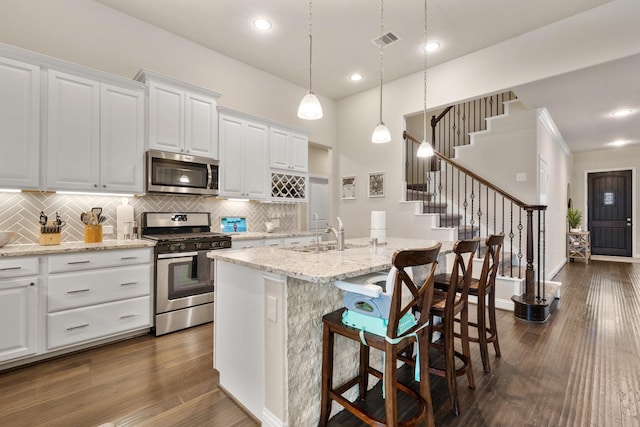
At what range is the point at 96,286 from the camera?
265cm

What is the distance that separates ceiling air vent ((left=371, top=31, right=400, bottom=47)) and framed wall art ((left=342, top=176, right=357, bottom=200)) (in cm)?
228

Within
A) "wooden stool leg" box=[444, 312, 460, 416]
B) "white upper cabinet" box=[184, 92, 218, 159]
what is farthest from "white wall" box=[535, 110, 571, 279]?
"white upper cabinet" box=[184, 92, 218, 159]

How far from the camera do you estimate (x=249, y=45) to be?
13.1 ft

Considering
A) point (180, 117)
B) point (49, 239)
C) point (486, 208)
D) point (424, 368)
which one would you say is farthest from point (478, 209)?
point (49, 239)

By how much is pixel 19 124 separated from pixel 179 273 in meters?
1.82

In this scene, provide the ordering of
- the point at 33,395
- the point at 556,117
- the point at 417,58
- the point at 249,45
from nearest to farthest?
1. the point at 33,395
2. the point at 249,45
3. the point at 417,58
4. the point at 556,117

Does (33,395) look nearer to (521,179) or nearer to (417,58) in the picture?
(417,58)

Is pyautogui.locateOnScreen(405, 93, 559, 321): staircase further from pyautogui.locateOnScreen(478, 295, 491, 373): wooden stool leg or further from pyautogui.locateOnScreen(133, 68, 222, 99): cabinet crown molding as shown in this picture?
pyautogui.locateOnScreen(133, 68, 222, 99): cabinet crown molding

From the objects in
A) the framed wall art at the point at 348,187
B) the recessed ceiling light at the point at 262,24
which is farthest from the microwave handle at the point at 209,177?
the framed wall art at the point at 348,187

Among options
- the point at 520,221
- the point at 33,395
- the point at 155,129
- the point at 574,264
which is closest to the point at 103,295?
the point at 33,395

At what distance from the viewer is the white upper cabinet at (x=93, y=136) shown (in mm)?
2670

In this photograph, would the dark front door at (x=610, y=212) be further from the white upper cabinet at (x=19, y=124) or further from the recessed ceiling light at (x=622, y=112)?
the white upper cabinet at (x=19, y=124)

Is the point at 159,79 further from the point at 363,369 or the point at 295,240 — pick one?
the point at 363,369

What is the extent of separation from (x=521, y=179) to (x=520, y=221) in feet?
2.21
